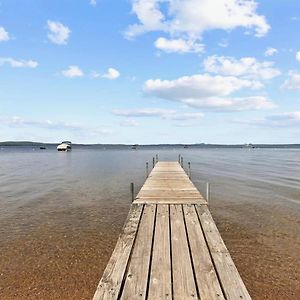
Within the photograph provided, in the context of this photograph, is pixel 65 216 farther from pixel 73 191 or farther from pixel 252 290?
pixel 252 290

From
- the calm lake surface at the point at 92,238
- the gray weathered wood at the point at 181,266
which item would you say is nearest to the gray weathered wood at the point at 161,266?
the gray weathered wood at the point at 181,266

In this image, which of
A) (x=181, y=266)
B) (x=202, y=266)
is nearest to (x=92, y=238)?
(x=181, y=266)

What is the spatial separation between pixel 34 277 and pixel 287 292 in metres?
7.45

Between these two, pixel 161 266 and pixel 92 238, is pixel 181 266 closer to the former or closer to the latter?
pixel 161 266

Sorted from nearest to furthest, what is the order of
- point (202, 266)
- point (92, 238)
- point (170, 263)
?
point (202, 266)
point (170, 263)
point (92, 238)

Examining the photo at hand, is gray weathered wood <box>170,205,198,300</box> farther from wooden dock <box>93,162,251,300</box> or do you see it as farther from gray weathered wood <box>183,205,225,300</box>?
gray weathered wood <box>183,205,225,300</box>

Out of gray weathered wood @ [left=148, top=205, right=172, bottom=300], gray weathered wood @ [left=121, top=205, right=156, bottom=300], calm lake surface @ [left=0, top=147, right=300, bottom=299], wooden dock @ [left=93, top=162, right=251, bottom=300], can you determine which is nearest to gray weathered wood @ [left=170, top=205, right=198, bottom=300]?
wooden dock @ [left=93, top=162, right=251, bottom=300]

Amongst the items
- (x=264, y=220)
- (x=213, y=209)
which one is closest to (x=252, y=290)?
(x=264, y=220)

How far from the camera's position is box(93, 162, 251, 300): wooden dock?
19.0ft

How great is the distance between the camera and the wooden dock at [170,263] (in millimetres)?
5797

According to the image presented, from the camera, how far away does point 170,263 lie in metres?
7.01

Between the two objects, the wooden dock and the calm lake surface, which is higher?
the wooden dock

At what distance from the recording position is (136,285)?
6020 mm

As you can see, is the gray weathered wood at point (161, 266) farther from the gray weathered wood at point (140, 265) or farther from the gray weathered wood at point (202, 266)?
the gray weathered wood at point (202, 266)
